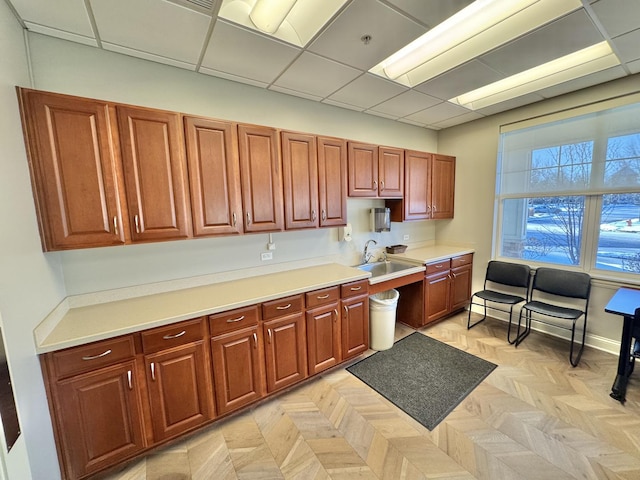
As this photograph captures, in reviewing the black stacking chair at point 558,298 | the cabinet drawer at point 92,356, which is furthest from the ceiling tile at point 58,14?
the black stacking chair at point 558,298

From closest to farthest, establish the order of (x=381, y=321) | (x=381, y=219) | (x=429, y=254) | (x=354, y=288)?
(x=354, y=288)
(x=381, y=321)
(x=381, y=219)
(x=429, y=254)

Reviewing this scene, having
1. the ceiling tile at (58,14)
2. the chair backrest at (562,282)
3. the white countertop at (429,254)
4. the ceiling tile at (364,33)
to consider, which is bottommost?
the chair backrest at (562,282)

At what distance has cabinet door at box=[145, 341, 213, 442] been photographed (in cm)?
169

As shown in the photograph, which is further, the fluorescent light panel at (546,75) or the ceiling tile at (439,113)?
the ceiling tile at (439,113)

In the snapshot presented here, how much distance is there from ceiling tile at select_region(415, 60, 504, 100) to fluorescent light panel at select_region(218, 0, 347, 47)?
1295 mm

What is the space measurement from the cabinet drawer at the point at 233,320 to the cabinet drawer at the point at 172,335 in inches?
3.0

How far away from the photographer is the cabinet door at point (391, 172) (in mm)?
3059

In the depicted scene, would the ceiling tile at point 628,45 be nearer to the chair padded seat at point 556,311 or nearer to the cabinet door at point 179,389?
the chair padded seat at point 556,311

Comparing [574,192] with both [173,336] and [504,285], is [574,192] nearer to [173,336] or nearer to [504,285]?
[504,285]

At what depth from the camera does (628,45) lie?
200cm

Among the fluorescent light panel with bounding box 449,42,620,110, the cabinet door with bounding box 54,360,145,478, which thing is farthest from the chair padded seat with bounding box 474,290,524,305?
the cabinet door with bounding box 54,360,145,478

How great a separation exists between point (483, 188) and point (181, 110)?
12.4 feet

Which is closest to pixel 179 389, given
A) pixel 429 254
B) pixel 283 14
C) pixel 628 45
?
pixel 283 14

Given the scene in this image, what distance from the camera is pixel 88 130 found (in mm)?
1630
